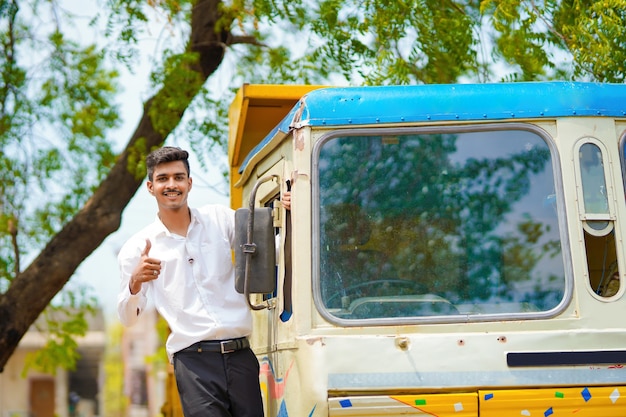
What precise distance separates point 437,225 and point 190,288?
1173 millimetres

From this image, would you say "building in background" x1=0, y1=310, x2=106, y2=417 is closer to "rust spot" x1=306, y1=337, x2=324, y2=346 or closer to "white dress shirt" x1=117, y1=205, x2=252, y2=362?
"white dress shirt" x1=117, y1=205, x2=252, y2=362

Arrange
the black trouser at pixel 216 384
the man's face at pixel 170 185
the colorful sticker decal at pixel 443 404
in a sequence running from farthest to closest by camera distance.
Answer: the man's face at pixel 170 185 → the black trouser at pixel 216 384 → the colorful sticker decal at pixel 443 404

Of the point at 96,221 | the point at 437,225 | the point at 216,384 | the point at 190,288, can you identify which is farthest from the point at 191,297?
the point at 96,221

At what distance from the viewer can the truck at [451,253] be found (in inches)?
157

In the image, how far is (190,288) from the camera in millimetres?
4559

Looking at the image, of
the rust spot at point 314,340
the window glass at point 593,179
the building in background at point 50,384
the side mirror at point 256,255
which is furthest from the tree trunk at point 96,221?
the building in background at point 50,384

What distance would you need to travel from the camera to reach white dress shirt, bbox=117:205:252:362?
4512 mm

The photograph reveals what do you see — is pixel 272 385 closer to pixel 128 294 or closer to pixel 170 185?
pixel 128 294

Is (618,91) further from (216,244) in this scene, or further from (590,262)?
(216,244)

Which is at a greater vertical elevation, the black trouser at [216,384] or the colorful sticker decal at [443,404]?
the black trouser at [216,384]

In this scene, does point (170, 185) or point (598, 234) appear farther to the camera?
point (170, 185)

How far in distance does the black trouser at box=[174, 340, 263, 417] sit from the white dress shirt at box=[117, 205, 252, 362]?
0.27ft

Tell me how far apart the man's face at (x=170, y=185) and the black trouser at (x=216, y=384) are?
2.25ft

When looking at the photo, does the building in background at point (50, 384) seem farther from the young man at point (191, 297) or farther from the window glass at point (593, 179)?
the window glass at point (593, 179)
